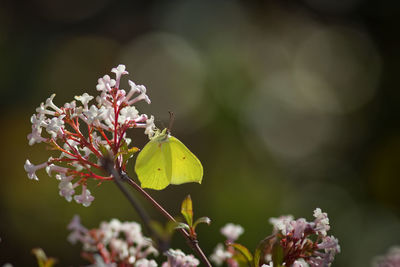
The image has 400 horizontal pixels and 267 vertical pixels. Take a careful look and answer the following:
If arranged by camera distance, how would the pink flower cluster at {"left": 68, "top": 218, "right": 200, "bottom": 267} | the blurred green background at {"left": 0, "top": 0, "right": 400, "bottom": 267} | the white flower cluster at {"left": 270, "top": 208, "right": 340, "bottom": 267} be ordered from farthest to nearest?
the blurred green background at {"left": 0, "top": 0, "right": 400, "bottom": 267} → the pink flower cluster at {"left": 68, "top": 218, "right": 200, "bottom": 267} → the white flower cluster at {"left": 270, "top": 208, "right": 340, "bottom": 267}

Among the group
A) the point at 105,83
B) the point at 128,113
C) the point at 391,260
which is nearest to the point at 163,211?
the point at 128,113

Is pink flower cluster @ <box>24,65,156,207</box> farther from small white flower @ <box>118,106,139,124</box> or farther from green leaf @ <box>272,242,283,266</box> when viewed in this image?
green leaf @ <box>272,242,283,266</box>

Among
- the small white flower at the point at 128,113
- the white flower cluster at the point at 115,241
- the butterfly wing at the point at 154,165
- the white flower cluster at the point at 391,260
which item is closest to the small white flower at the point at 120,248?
the white flower cluster at the point at 115,241

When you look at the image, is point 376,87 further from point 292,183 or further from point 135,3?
point 135,3

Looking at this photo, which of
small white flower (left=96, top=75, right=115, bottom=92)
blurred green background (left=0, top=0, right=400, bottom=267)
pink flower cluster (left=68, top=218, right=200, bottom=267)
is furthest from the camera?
blurred green background (left=0, top=0, right=400, bottom=267)

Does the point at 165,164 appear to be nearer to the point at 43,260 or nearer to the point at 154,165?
the point at 154,165

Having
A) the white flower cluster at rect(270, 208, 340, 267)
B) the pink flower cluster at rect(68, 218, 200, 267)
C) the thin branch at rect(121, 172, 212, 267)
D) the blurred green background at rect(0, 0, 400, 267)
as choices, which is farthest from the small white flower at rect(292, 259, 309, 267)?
the blurred green background at rect(0, 0, 400, 267)
